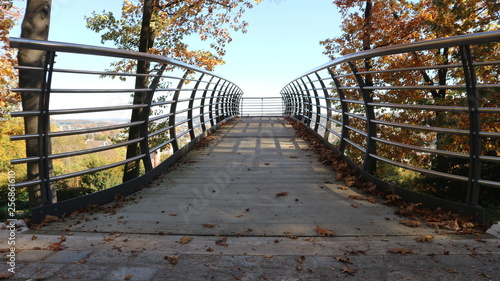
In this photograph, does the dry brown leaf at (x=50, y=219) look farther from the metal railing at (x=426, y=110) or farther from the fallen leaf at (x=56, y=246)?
the metal railing at (x=426, y=110)

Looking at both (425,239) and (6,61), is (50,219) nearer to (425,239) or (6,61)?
(425,239)

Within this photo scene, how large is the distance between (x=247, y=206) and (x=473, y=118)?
2.35 m

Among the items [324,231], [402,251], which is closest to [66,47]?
[324,231]

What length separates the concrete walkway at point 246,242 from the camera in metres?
2.26

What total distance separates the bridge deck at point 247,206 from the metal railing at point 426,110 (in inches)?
27.9

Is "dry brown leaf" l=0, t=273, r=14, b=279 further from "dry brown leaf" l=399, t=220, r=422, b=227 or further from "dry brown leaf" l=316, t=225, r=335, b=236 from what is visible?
"dry brown leaf" l=399, t=220, r=422, b=227

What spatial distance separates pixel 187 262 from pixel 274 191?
2.08 m

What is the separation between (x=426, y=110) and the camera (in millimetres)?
4457

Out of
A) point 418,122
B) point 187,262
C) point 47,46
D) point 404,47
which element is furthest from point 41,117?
point 418,122

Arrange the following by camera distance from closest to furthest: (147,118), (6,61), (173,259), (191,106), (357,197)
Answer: (173,259), (357,197), (147,118), (191,106), (6,61)

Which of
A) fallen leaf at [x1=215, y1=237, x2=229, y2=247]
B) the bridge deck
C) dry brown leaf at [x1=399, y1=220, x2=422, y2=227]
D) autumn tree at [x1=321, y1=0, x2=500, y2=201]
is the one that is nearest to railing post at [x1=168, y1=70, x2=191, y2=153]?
the bridge deck

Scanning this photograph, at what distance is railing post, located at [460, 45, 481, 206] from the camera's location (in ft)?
10.1

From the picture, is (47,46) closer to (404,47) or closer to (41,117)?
(41,117)

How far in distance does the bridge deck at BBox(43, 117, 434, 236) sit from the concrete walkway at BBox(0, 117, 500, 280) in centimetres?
1
